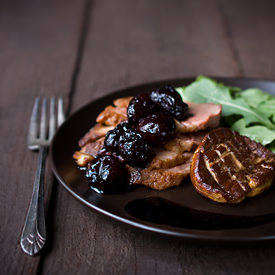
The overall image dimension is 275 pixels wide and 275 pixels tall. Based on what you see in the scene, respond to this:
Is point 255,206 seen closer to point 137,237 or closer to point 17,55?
point 137,237

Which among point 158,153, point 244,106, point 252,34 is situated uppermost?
point 244,106

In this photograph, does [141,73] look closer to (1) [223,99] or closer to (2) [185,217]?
(1) [223,99]

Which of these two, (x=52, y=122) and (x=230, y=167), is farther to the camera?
(x=52, y=122)

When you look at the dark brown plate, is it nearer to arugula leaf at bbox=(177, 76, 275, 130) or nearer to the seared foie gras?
the seared foie gras

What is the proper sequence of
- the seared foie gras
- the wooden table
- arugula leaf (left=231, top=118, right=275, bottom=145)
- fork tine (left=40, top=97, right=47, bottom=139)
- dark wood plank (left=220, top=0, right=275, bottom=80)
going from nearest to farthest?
the wooden table → the seared foie gras → arugula leaf (left=231, top=118, right=275, bottom=145) → fork tine (left=40, top=97, right=47, bottom=139) → dark wood plank (left=220, top=0, right=275, bottom=80)

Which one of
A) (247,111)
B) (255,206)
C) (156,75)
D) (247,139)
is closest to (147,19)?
(156,75)

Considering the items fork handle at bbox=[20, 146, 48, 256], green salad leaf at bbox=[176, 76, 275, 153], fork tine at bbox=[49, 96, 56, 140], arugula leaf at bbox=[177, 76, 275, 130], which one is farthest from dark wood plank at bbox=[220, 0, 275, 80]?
fork handle at bbox=[20, 146, 48, 256]

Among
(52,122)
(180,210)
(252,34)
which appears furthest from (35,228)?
(252,34)

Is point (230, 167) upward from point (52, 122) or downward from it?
upward
